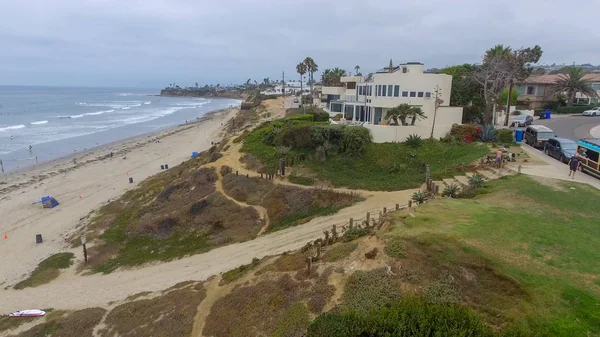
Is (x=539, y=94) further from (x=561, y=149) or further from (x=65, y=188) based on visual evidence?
(x=65, y=188)

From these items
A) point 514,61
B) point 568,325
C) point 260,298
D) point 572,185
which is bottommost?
point 260,298

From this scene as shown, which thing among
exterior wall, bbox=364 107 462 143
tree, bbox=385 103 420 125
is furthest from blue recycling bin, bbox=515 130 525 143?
tree, bbox=385 103 420 125

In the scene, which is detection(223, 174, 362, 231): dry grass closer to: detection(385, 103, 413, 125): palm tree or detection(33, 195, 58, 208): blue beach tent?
detection(385, 103, 413, 125): palm tree

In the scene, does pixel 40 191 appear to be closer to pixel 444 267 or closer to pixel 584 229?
pixel 444 267

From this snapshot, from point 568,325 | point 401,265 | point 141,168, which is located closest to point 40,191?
point 141,168

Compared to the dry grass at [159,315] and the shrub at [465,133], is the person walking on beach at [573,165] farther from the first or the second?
the dry grass at [159,315]

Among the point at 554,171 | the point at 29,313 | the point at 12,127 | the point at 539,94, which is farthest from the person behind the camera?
the point at 12,127

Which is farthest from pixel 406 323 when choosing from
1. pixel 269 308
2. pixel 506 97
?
pixel 506 97
